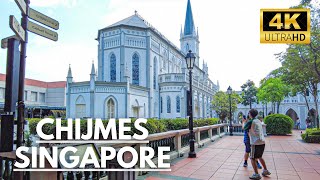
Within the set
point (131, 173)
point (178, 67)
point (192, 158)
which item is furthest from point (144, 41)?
point (131, 173)

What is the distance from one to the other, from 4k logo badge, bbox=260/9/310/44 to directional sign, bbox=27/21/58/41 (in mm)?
8940

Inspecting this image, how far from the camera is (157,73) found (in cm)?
4044

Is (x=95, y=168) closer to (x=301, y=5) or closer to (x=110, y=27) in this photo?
(x=301, y=5)

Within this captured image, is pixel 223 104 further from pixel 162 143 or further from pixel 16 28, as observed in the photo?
pixel 16 28

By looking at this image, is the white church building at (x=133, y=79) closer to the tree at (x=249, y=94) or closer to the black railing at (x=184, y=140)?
the black railing at (x=184, y=140)

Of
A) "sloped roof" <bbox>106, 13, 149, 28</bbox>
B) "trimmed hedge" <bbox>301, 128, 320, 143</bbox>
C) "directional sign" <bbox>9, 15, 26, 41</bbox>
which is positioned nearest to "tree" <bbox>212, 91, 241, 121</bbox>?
"sloped roof" <bbox>106, 13, 149, 28</bbox>

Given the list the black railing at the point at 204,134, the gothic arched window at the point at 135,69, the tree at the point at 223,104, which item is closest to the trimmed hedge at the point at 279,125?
the black railing at the point at 204,134

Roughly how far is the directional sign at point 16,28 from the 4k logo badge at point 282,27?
31.6 ft

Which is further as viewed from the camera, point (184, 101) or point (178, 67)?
point (178, 67)

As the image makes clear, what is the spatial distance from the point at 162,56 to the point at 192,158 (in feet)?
112

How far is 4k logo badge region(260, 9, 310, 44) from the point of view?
A: 11.2 m

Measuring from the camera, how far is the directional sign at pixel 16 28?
3530mm

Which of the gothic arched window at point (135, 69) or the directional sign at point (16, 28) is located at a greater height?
the gothic arched window at point (135, 69)

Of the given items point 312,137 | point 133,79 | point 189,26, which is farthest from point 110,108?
point 189,26
